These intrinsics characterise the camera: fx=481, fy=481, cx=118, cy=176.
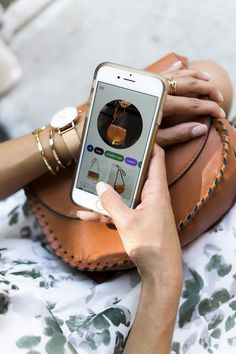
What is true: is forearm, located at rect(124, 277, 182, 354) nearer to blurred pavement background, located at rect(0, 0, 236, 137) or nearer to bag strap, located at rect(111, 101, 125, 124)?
bag strap, located at rect(111, 101, 125, 124)

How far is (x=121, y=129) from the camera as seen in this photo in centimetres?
57

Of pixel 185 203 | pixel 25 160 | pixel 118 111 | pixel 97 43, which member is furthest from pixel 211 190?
pixel 97 43

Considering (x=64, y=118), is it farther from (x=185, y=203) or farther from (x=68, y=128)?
(x=185, y=203)

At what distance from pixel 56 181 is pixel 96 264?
131 mm

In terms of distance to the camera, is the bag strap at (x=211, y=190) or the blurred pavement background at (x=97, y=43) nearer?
the bag strap at (x=211, y=190)

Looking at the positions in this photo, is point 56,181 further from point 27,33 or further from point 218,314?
point 27,33

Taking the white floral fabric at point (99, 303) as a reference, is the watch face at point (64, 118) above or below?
above

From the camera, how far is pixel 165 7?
1193mm

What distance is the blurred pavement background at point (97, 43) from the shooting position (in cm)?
114

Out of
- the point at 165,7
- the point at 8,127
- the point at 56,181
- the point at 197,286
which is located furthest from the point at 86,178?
the point at 165,7

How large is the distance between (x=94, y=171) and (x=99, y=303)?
0.16 meters

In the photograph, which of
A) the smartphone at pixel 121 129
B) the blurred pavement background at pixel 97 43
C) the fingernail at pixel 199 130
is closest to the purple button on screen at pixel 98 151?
the smartphone at pixel 121 129

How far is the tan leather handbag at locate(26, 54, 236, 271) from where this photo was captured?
576 millimetres

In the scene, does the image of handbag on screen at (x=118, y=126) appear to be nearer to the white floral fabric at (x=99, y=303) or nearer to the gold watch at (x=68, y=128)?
the gold watch at (x=68, y=128)
